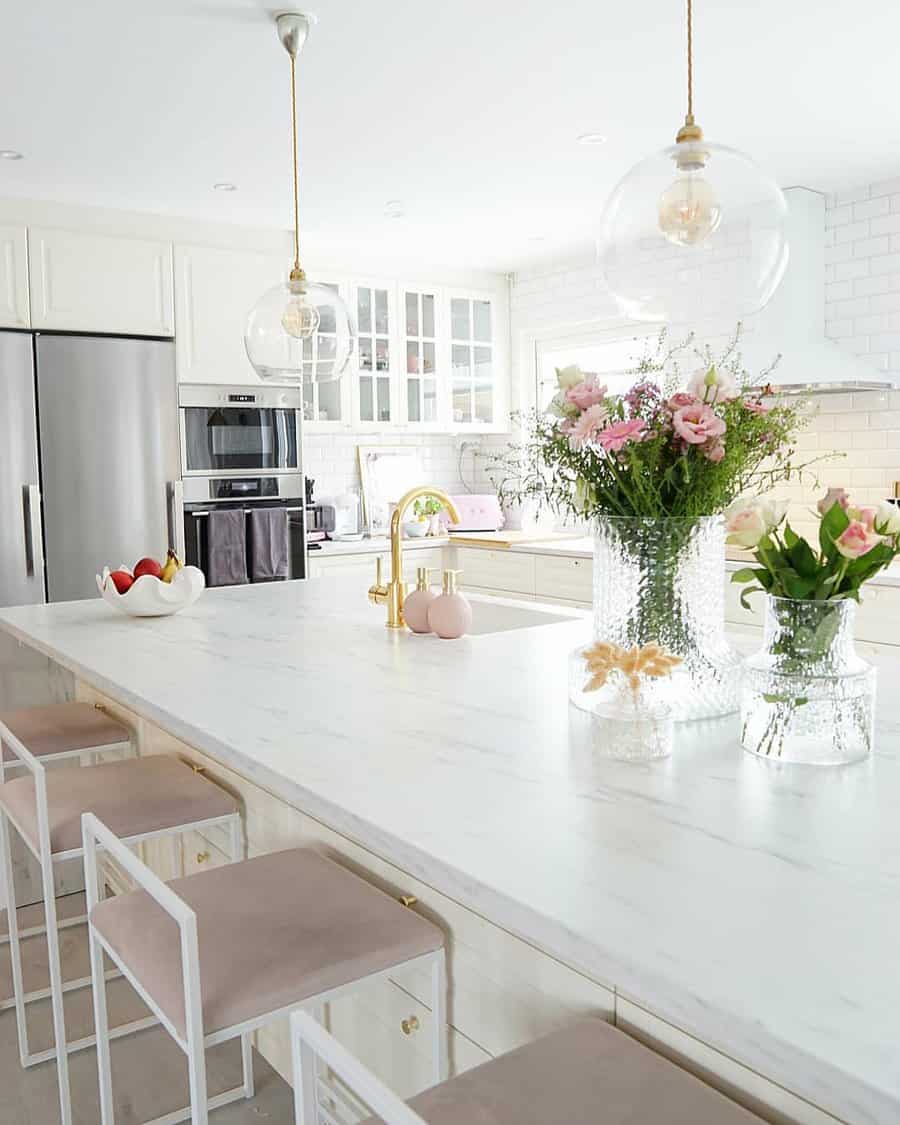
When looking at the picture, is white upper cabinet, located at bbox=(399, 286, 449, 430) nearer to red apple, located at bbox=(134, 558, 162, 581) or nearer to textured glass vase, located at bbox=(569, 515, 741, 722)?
red apple, located at bbox=(134, 558, 162, 581)

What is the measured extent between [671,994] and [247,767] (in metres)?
0.79

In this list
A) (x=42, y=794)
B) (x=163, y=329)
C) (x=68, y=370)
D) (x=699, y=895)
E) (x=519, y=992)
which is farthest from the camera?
(x=163, y=329)

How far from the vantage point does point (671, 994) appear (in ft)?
2.63

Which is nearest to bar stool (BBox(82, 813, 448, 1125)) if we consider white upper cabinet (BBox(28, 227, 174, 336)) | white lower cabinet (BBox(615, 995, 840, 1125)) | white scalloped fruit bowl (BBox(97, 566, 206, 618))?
white lower cabinet (BBox(615, 995, 840, 1125))

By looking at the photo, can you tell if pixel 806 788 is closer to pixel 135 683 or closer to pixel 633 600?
pixel 633 600

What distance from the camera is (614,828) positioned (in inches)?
44.1

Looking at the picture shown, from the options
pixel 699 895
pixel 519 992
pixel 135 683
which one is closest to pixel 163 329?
pixel 135 683

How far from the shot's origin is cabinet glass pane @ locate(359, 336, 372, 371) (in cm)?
550

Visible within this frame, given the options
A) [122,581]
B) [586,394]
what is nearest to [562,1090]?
[586,394]

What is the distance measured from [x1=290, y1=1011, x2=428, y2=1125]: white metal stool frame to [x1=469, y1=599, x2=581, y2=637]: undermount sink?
1.75 m

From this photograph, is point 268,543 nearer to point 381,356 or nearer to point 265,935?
point 381,356

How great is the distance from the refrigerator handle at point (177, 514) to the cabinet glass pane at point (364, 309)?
59.2 inches

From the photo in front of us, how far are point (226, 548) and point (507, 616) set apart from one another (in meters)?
2.16

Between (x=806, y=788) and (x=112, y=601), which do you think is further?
(x=112, y=601)
